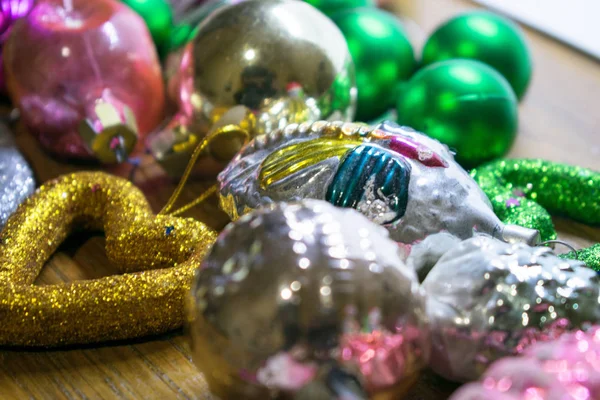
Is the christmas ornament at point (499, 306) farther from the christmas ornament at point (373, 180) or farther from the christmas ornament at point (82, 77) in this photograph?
the christmas ornament at point (82, 77)

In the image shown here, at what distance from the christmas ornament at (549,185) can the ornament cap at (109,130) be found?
0.36m

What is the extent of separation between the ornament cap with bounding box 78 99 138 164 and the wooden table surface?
0.17 ft

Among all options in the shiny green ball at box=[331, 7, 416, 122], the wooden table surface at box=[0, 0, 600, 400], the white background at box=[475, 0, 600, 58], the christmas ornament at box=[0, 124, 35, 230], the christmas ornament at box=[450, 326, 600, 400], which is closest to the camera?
the christmas ornament at box=[450, 326, 600, 400]

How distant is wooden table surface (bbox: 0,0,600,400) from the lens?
0.58 m

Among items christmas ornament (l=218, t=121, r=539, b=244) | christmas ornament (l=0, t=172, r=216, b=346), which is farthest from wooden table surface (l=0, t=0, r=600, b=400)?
christmas ornament (l=218, t=121, r=539, b=244)

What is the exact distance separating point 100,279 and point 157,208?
0.62 feet

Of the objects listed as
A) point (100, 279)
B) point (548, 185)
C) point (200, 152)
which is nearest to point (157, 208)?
point (200, 152)

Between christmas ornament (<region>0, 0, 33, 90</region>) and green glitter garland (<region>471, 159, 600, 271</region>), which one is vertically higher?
christmas ornament (<region>0, 0, 33, 90</region>)

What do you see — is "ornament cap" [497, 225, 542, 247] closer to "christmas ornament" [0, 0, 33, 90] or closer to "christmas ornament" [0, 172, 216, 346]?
"christmas ornament" [0, 172, 216, 346]

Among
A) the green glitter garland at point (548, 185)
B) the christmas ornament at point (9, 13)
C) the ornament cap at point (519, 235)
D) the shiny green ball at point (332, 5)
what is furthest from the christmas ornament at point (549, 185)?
the christmas ornament at point (9, 13)

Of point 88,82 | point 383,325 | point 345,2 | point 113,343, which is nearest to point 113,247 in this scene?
point 113,343

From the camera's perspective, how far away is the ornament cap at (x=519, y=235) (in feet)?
2.00

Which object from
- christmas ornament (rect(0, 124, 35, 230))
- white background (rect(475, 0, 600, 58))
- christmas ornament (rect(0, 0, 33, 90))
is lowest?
white background (rect(475, 0, 600, 58))

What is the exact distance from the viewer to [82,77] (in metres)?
0.78
